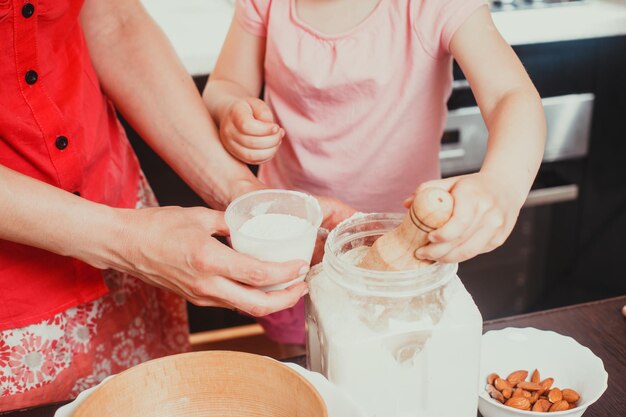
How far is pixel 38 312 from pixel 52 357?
75 mm

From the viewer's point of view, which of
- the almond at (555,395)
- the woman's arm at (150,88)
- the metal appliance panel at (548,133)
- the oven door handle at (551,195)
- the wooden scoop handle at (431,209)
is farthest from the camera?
the oven door handle at (551,195)

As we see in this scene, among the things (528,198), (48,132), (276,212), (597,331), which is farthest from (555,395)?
(528,198)

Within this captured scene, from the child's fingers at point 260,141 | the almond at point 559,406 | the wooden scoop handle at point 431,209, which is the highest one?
the wooden scoop handle at point 431,209

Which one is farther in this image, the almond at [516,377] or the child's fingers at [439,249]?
the almond at [516,377]

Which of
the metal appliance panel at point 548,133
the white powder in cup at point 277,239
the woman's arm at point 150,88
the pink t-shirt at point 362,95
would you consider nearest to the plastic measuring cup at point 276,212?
the white powder in cup at point 277,239

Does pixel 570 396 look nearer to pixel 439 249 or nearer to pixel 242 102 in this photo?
pixel 439 249

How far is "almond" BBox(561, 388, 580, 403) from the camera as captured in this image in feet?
2.53

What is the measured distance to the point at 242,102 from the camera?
3.38ft

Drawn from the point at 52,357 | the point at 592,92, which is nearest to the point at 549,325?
the point at 52,357

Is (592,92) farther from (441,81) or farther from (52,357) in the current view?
(52,357)

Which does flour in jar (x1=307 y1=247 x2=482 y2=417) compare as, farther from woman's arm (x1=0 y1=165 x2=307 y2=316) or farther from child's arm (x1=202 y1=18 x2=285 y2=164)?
child's arm (x1=202 y1=18 x2=285 y2=164)

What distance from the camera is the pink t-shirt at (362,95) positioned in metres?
1.13

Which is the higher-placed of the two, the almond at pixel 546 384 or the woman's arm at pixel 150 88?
the woman's arm at pixel 150 88

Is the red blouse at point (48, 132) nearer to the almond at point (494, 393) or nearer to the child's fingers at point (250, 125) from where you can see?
the child's fingers at point (250, 125)
